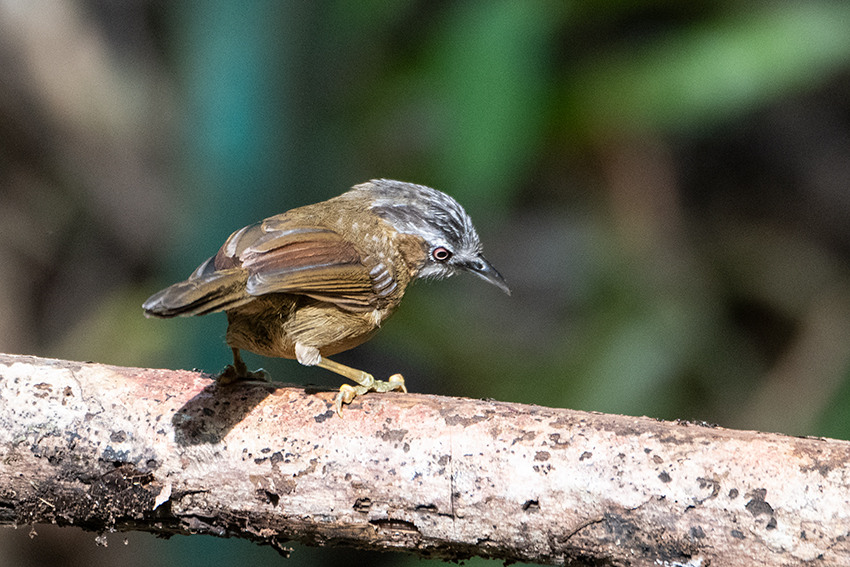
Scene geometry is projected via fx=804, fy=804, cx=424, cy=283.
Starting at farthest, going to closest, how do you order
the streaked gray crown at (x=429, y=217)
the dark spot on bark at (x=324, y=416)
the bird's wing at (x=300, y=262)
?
the streaked gray crown at (x=429, y=217) → the bird's wing at (x=300, y=262) → the dark spot on bark at (x=324, y=416)

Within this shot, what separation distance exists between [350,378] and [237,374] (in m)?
0.39

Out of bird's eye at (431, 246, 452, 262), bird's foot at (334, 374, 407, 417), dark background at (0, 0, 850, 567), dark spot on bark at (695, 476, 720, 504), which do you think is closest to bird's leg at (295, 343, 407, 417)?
bird's foot at (334, 374, 407, 417)

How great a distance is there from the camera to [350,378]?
2.79 meters

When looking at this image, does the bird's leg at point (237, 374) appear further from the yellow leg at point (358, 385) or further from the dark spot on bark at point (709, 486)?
the dark spot on bark at point (709, 486)

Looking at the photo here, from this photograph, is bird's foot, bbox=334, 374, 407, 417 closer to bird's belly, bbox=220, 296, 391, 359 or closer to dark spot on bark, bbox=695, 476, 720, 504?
bird's belly, bbox=220, 296, 391, 359

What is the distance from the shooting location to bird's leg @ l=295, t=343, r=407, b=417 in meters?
2.56

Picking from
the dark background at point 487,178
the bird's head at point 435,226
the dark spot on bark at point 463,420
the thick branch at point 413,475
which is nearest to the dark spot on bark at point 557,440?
the thick branch at point 413,475

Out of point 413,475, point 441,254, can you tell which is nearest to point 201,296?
point 413,475

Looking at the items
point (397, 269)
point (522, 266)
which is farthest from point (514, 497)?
point (522, 266)

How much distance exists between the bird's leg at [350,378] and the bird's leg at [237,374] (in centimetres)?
16

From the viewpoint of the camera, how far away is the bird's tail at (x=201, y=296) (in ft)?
7.26

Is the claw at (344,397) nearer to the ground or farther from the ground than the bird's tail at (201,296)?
nearer to the ground

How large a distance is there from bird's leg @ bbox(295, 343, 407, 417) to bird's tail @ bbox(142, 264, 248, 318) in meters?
0.41

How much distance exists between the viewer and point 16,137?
20.6ft
